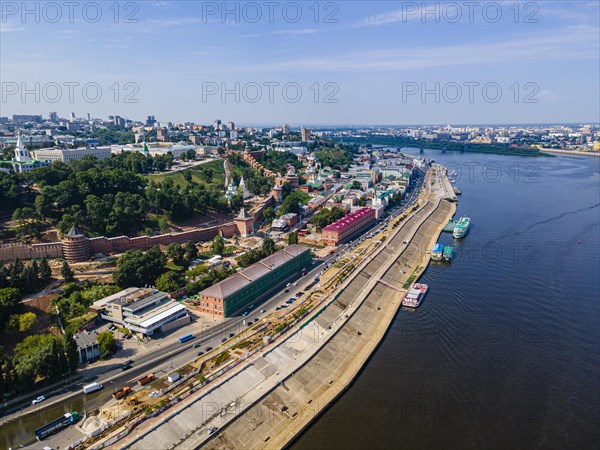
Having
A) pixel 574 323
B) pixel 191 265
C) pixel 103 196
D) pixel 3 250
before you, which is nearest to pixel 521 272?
pixel 574 323

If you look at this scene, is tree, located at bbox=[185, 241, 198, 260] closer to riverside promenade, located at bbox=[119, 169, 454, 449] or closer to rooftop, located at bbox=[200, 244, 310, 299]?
rooftop, located at bbox=[200, 244, 310, 299]

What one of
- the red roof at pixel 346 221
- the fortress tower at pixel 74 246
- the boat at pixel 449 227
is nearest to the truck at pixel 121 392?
the fortress tower at pixel 74 246

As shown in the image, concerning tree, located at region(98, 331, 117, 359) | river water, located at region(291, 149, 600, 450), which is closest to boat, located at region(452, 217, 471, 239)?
river water, located at region(291, 149, 600, 450)

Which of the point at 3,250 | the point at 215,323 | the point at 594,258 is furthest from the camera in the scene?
the point at 594,258

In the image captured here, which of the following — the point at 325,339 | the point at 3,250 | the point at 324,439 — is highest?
the point at 3,250

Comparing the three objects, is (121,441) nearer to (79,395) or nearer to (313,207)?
(79,395)

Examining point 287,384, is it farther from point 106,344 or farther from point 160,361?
point 106,344
